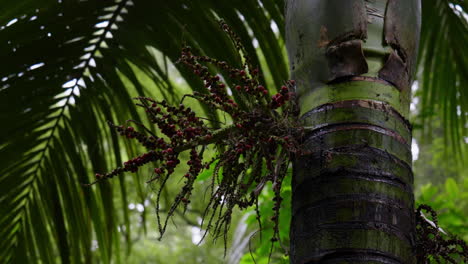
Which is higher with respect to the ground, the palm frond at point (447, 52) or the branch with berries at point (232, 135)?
the palm frond at point (447, 52)

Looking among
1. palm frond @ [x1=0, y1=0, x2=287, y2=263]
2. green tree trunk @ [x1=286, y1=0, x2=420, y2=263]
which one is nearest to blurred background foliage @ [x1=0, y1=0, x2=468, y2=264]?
palm frond @ [x1=0, y1=0, x2=287, y2=263]

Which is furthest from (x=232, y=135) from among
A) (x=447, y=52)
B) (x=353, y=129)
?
(x=447, y=52)

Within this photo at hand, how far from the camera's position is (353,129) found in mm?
1229

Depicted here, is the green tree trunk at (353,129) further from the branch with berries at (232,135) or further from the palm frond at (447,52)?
the palm frond at (447,52)

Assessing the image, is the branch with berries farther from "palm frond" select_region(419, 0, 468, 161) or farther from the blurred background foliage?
"palm frond" select_region(419, 0, 468, 161)

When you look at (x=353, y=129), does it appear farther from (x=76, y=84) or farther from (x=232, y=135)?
(x=76, y=84)

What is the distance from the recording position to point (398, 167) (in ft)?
3.99

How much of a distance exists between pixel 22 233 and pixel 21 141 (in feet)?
1.24

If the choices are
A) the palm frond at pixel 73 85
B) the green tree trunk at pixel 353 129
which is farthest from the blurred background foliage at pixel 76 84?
the green tree trunk at pixel 353 129

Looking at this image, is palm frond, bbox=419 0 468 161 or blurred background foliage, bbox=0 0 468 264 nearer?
blurred background foliage, bbox=0 0 468 264

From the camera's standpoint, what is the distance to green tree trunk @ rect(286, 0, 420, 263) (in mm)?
1124

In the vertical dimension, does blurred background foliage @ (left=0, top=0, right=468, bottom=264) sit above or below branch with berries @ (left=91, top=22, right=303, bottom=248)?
above

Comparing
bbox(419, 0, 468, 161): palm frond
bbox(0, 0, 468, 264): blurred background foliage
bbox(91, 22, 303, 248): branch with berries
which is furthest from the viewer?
bbox(419, 0, 468, 161): palm frond

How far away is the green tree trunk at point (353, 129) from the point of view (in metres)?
1.12
